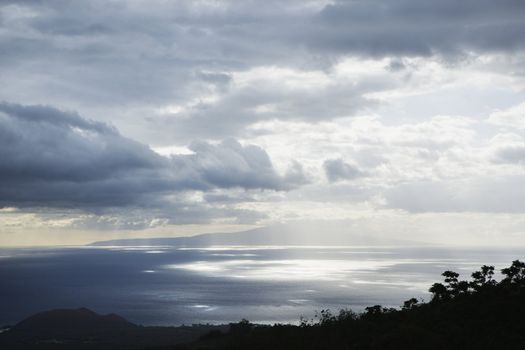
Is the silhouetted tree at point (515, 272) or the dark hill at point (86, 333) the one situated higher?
the silhouetted tree at point (515, 272)

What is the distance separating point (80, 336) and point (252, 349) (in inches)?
4849

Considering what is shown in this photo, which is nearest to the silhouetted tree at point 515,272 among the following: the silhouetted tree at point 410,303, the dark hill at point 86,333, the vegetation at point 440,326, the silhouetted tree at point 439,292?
the vegetation at point 440,326

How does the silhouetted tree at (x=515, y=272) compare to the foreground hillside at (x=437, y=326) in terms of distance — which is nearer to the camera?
the foreground hillside at (x=437, y=326)

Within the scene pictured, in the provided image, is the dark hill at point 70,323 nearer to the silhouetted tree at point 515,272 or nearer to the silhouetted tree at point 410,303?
the silhouetted tree at point 410,303

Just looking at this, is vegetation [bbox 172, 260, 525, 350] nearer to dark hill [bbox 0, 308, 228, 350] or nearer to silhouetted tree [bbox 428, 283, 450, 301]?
silhouetted tree [bbox 428, 283, 450, 301]

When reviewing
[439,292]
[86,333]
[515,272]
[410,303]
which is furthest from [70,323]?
[515,272]

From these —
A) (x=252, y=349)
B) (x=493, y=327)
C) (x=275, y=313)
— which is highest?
(x=493, y=327)

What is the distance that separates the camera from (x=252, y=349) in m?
29.8

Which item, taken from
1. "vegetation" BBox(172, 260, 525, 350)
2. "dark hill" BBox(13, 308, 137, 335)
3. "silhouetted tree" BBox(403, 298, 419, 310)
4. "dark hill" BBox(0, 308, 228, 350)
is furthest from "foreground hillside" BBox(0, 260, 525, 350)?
"dark hill" BBox(13, 308, 137, 335)

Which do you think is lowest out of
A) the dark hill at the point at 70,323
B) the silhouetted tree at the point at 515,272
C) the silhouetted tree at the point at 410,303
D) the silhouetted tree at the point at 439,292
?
the dark hill at the point at 70,323

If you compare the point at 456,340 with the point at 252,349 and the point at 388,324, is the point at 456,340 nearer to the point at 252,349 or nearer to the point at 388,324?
the point at 388,324

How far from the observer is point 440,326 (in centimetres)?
2764

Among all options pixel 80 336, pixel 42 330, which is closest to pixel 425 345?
pixel 80 336

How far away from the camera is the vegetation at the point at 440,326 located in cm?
2472
